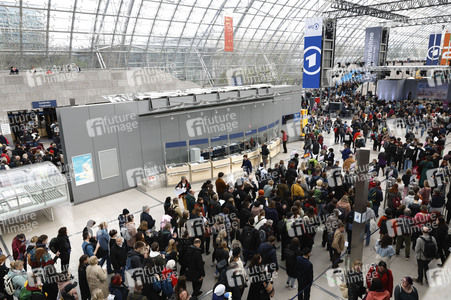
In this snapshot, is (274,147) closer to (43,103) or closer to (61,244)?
(61,244)

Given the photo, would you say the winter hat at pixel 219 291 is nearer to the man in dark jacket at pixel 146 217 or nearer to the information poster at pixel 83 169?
the man in dark jacket at pixel 146 217

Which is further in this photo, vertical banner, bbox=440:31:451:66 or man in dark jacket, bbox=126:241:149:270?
vertical banner, bbox=440:31:451:66

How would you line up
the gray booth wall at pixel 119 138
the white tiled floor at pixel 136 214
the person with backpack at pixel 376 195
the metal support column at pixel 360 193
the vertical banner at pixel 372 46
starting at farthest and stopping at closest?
the vertical banner at pixel 372 46 → the gray booth wall at pixel 119 138 → the person with backpack at pixel 376 195 → the white tiled floor at pixel 136 214 → the metal support column at pixel 360 193

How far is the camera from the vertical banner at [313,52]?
13.6 meters

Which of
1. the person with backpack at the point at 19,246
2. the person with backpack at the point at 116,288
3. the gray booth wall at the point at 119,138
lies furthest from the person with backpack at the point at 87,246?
the gray booth wall at the point at 119,138

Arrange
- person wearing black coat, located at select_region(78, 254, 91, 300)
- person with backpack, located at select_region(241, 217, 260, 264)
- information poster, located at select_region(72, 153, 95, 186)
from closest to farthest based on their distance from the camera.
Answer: person wearing black coat, located at select_region(78, 254, 91, 300) < person with backpack, located at select_region(241, 217, 260, 264) < information poster, located at select_region(72, 153, 95, 186)

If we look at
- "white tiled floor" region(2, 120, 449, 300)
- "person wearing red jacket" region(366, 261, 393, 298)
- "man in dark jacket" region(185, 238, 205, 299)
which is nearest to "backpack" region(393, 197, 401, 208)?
"white tiled floor" region(2, 120, 449, 300)

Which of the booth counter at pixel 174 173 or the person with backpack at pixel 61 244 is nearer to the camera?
the person with backpack at pixel 61 244

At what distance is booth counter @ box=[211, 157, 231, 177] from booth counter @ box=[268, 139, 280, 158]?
3.54 metres

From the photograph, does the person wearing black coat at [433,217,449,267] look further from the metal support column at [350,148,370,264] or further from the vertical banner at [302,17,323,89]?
the vertical banner at [302,17,323,89]

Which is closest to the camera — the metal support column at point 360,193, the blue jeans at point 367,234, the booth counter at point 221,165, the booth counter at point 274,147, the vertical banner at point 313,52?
the metal support column at point 360,193

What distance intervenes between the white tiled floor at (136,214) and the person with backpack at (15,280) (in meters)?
2.31

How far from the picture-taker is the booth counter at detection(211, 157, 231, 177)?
14305 millimetres

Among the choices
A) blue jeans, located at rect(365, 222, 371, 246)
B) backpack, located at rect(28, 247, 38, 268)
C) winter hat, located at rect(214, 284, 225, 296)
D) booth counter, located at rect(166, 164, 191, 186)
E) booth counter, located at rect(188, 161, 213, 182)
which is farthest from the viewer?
booth counter, located at rect(188, 161, 213, 182)
